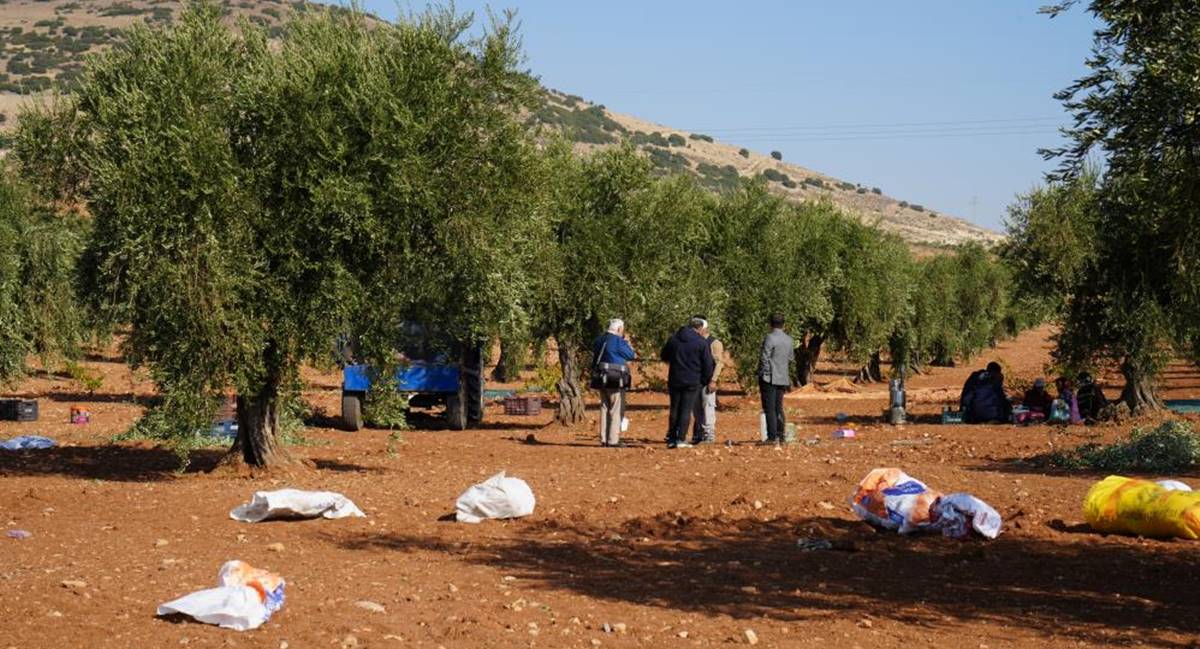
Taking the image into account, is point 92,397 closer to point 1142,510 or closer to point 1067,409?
point 1067,409

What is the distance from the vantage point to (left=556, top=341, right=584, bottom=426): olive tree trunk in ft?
90.2

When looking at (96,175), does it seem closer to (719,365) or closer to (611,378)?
(611,378)

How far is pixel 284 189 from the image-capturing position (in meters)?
16.3

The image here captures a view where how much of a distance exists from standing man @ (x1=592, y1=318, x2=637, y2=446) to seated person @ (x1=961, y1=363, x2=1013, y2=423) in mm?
7964

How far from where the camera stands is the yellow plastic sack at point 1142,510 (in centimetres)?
1261

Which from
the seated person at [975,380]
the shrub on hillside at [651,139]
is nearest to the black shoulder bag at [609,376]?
the seated person at [975,380]

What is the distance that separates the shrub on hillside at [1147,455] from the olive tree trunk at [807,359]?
24.9 meters

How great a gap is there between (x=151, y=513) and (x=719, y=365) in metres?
8.82

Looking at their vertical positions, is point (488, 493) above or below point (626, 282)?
below

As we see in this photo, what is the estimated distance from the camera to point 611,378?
2014 cm

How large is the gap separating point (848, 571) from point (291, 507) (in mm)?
5348

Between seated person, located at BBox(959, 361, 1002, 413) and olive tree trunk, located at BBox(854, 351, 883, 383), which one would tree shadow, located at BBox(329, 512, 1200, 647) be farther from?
olive tree trunk, located at BBox(854, 351, 883, 383)

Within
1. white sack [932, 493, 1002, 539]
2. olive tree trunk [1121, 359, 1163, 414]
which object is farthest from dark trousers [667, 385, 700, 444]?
olive tree trunk [1121, 359, 1163, 414]

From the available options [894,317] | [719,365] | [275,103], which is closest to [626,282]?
[719,365]
